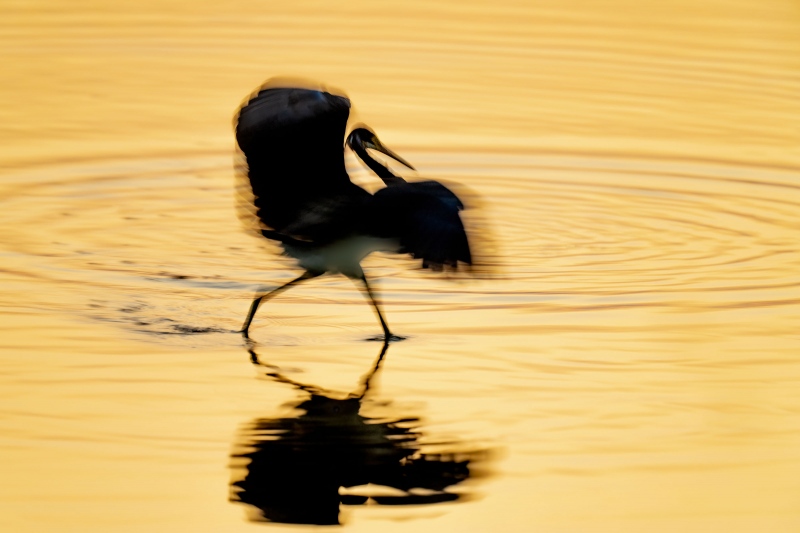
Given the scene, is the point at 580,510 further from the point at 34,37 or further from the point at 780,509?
the point at 34,37

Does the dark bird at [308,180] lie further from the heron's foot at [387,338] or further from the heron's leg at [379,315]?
the heron's foot at [387,338]

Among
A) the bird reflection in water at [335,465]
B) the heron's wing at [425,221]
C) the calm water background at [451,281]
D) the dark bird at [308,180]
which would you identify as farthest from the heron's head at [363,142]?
the bird reflection in water at [335,465]

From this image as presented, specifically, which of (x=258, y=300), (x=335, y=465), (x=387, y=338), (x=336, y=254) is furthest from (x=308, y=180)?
(x=335, y=465)

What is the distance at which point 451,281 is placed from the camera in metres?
7.48

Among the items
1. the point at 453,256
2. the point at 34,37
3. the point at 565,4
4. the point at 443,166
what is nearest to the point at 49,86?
the point at 34,37

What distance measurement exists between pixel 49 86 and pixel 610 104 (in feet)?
14.8

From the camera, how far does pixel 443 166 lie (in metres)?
11.0

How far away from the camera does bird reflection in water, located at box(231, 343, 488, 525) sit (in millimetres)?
5383

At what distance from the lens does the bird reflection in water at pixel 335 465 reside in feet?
17.7

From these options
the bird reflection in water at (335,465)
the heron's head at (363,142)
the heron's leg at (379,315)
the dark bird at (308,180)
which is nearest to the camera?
the bird reflection in water at (335,465)

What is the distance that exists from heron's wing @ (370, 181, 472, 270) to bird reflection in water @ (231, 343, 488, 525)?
2.14ft

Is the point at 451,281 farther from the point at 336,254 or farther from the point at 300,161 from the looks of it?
the point at 300,161

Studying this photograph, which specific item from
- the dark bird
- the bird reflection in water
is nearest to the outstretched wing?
the dark bird

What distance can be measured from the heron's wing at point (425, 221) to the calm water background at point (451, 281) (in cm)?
64
